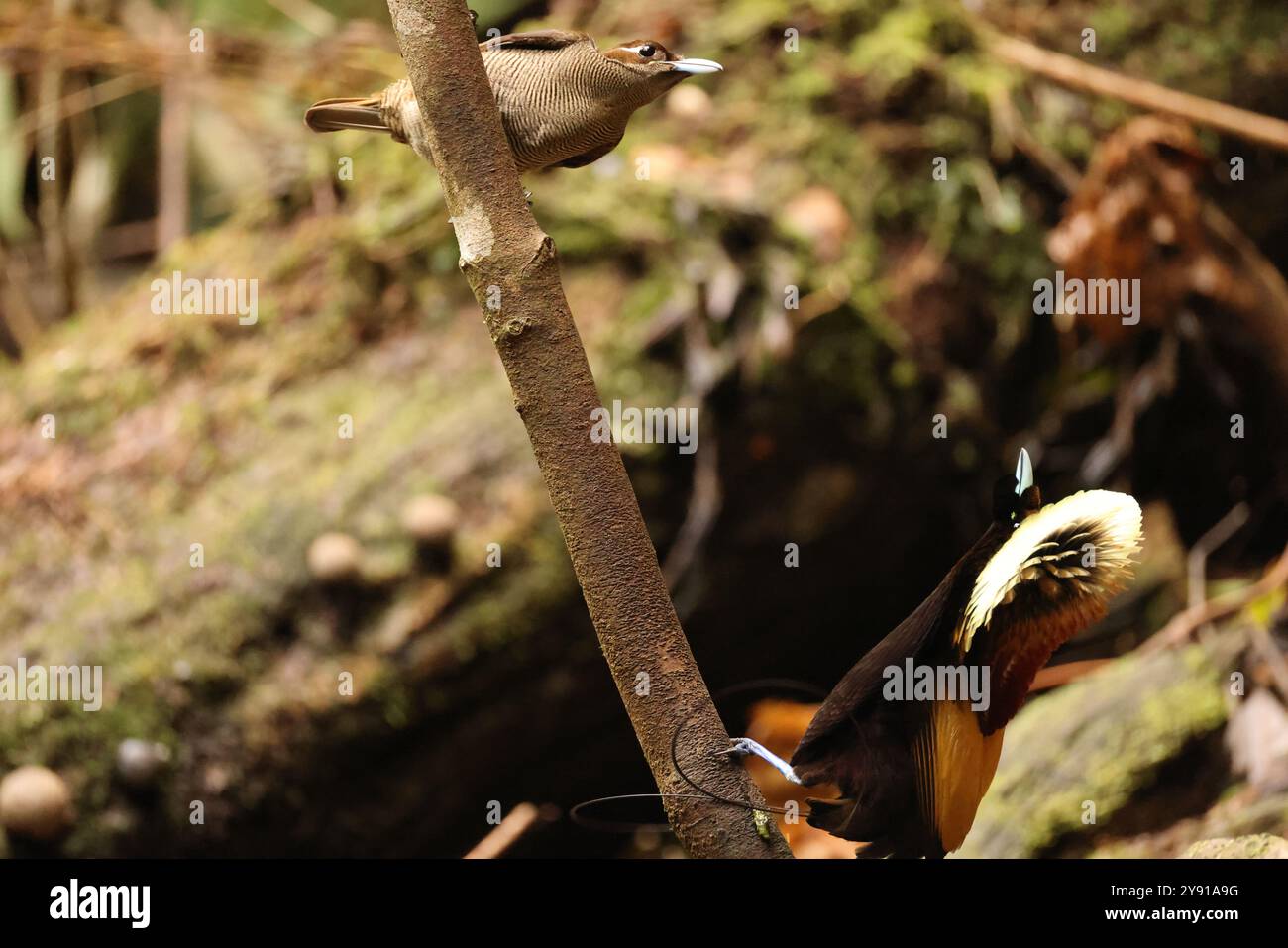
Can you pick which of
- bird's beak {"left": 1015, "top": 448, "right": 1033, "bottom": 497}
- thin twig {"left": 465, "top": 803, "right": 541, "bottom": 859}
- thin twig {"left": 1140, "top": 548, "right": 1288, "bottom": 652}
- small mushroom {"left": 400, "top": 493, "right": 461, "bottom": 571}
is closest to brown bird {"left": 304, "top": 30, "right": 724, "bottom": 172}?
bird's beak {"left": 1015, "top": 448, "right": 1033, "bottom": 497}

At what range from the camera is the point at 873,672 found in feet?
2.52

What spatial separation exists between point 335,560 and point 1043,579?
99 cm

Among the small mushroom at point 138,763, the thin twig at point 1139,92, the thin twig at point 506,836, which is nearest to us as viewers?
the thin twig at point 506,836

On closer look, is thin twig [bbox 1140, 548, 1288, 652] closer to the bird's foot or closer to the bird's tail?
the bird's foot

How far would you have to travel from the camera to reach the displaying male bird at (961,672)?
74cm

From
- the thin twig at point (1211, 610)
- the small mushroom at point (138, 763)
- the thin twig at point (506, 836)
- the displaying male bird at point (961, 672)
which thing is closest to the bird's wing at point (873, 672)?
the displaying male bird at point (961, 672)

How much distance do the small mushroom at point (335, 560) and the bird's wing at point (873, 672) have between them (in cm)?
85

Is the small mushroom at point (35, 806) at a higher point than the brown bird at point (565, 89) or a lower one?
lower

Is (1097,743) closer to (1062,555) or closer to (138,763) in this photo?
(1062,555)

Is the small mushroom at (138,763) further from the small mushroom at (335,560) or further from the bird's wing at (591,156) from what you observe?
the bird's wing at (591,156)

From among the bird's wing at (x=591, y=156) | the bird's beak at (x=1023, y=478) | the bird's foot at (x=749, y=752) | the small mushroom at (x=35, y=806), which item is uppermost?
the bird's wing at (x=591, y=156)

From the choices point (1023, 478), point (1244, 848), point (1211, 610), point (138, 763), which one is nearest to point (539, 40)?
point (1023, 478)
